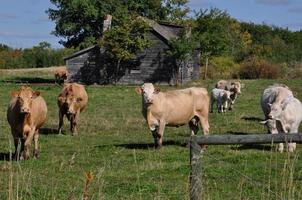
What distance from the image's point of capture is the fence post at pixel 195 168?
6.53 meters

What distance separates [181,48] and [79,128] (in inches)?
1406

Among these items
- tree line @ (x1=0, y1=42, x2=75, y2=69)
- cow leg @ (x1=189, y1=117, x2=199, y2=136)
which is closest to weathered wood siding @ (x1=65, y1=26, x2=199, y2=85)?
tree line @ (x1=0, y1=42, x2=75, y2=69)

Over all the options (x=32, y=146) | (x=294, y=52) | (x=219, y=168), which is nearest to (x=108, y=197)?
(x=219, y=168)

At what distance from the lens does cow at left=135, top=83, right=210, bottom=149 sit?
57.9ft

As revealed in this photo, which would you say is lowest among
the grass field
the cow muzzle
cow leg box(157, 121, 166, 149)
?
the grass field

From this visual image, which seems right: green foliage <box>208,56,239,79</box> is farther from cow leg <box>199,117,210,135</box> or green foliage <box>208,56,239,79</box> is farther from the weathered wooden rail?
the weathered wooden rail

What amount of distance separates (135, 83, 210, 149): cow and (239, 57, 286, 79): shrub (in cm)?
4690

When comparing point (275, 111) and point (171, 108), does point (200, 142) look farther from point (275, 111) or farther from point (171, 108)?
point (171, 108)

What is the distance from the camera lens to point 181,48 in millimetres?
57250

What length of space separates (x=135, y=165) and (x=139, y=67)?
46.9 m

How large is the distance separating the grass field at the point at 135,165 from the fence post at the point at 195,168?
1.09 meters

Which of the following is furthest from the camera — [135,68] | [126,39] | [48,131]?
[135,68]

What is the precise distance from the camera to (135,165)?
1339 centimetres

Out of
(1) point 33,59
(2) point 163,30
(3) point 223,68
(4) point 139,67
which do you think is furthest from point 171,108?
(1) point 33,59
